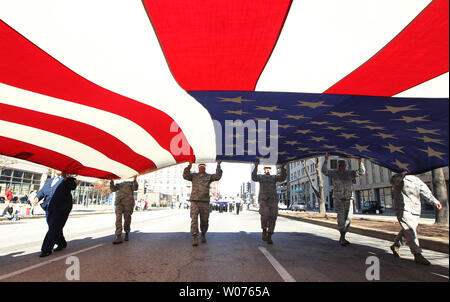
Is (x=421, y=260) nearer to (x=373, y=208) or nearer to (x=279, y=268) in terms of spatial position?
(x=279, y=268)

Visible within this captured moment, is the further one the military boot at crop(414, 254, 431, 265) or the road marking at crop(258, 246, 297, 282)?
the military boot at crop(414, 254, 431, 265)

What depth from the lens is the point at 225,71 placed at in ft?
11.0

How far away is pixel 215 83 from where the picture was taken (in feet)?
12.0

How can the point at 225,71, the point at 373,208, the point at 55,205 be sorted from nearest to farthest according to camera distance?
1. the point at 225,71
2. the point at 55,205
3. the point at 373,208

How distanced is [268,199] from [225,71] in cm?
426

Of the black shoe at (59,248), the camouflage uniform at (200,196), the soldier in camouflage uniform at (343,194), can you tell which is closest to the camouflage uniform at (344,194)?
the soldier in camouflage uniform at (343,194)

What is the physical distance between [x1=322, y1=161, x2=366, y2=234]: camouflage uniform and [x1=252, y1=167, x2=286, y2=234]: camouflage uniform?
1.37m

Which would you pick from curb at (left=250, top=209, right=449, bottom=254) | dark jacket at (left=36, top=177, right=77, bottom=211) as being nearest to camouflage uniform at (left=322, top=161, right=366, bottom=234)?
curb at (left=250, top=209, right=449, bottom=254)

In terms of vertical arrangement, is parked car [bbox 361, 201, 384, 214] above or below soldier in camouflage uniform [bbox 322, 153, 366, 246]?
below

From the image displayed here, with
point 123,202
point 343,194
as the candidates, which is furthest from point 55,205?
point 343,194

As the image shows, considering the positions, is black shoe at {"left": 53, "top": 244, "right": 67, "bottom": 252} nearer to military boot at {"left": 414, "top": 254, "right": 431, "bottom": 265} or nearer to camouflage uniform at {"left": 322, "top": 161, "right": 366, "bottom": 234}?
camouflage uniform at {"left": 322, "top": 161, "right": 366, "bottom": 234}

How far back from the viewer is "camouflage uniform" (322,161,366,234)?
20.5 feet

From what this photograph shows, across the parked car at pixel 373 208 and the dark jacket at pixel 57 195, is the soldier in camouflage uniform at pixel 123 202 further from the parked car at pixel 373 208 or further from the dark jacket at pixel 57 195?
the parked car at pixel 373 208

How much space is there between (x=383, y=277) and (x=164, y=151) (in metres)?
5.44
